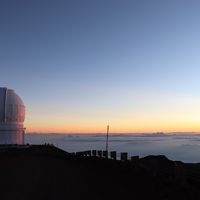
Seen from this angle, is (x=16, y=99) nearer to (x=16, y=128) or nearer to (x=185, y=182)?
(x=16, y=128)

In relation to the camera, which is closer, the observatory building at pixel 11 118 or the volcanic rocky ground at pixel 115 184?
the volcanic rocky ground at pixel 115 184

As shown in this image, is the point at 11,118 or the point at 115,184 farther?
the point at 11,118

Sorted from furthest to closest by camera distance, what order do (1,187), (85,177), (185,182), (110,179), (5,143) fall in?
(5,143)
(85,177)
(110,179)
(1,187)
(185,182)

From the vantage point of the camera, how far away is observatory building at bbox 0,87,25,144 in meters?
75.6

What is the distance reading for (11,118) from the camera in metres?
77.7

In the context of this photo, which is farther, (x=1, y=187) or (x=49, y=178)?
(x=49, y=178)

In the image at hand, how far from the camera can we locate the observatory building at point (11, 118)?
75.6 m

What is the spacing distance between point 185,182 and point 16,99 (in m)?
66.7

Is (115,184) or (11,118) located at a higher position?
(11,118)

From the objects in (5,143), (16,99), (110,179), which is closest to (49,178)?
(110,179)

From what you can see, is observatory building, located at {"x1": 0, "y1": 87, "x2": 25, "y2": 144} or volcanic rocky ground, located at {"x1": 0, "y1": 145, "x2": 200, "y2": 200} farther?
observatory building, located at {"x1": 0, "y1": 87, "x2": 25, "y2": 144}

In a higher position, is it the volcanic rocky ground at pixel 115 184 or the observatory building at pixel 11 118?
the observatory building at pixel 11 118

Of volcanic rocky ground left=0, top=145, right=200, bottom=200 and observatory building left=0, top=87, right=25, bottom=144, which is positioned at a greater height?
observatory building left=0, top=87, right=25, bottom=144

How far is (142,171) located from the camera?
67.4ft
